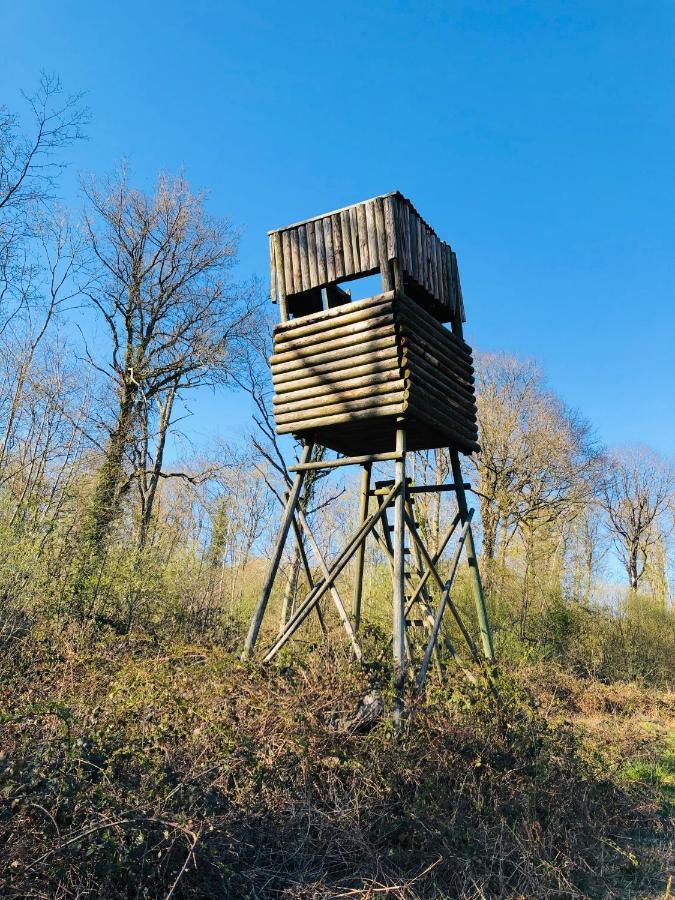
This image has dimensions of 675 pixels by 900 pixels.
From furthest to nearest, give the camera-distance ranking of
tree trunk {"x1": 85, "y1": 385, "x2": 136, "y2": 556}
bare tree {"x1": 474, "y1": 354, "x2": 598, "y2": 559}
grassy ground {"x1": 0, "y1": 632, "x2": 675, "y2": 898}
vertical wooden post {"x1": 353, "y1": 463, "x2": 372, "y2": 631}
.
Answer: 1. bare tree {"x1": 474, "y1": 354, "x2": 598, "y2": 559}
2. tree trunk {"x1": 85, "y1": 385, "x2": 136, "y2": 556}
3. vertical wooden post {"x1": 353, "y1": 463, "x2": 372, "y2": 631}
4. grassy ground {"x1": 0, "y1": 632, "x2": 675, "y2": 898}

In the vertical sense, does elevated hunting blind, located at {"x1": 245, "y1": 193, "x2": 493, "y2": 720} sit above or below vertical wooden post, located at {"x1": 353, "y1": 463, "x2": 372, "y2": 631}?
above

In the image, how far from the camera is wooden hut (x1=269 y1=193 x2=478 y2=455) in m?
7.80

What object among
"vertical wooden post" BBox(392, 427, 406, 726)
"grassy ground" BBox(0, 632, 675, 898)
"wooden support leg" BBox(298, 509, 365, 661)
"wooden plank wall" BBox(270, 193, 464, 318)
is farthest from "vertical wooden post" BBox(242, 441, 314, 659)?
"wooden plank wall" BBox(270, 193, 464, 318)

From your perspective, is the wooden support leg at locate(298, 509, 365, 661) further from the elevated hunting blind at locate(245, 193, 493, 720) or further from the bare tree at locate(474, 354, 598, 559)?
the bare tree at locate(474, 354, 598, 559)

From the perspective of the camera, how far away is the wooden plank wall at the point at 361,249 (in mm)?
8188

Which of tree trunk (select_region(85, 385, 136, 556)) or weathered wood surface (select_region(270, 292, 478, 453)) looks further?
tree trunk (select_region(85, 385, 136, 556))

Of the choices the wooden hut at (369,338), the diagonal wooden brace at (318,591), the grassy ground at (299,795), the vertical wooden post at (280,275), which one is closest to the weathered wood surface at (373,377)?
the wooden hut at (369,338)

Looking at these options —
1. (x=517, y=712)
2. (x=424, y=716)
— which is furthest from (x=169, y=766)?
(x=517, y=712)

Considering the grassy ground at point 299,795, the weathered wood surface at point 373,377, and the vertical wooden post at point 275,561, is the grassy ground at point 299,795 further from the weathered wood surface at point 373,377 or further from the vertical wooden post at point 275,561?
the weathered wood surface at point 373,377

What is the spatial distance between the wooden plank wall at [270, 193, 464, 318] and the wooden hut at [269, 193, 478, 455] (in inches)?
0.6

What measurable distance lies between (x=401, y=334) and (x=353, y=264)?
1.34 metres

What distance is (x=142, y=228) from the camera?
57.7 ft

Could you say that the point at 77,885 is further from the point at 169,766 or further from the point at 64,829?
the point at 169,766

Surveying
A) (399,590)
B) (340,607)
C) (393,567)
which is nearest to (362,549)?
(393,567)
